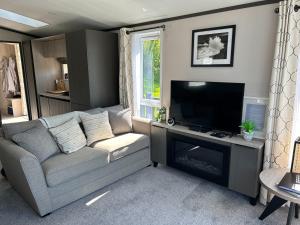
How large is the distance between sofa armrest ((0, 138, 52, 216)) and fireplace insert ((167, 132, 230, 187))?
1684mm

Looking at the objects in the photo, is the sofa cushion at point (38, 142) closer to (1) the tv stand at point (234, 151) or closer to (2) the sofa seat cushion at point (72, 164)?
(2) the sofa seat cushion at point (72, 164)

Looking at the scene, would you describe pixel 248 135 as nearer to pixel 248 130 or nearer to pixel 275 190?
pixel 248 130

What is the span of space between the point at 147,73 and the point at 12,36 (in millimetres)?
3638

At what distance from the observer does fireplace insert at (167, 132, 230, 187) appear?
2.62 meters

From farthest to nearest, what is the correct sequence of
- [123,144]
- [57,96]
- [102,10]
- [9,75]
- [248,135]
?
1. [9,75]
2. [57,96]
3. [102,10]
4. [123,144]
5. [248,135]

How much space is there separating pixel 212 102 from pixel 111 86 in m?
2.10

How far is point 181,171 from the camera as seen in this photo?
3164mm

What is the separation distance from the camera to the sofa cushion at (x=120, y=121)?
3.25 m

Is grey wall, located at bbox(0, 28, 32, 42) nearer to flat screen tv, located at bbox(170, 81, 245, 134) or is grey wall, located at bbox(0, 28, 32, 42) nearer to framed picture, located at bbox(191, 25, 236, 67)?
flat screen tv, located at bbox(170, 81, 245, 134)

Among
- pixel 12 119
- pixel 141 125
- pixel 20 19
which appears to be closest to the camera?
pixel 141 125

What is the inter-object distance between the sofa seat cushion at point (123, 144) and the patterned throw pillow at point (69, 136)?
0.71ft

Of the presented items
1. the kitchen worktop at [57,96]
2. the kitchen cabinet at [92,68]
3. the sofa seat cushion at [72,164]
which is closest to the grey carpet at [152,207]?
the sofa seat cushion at [72,164]

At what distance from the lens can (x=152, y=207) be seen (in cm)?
237

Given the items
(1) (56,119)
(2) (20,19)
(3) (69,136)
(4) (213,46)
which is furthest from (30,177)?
(2) (20,19)
